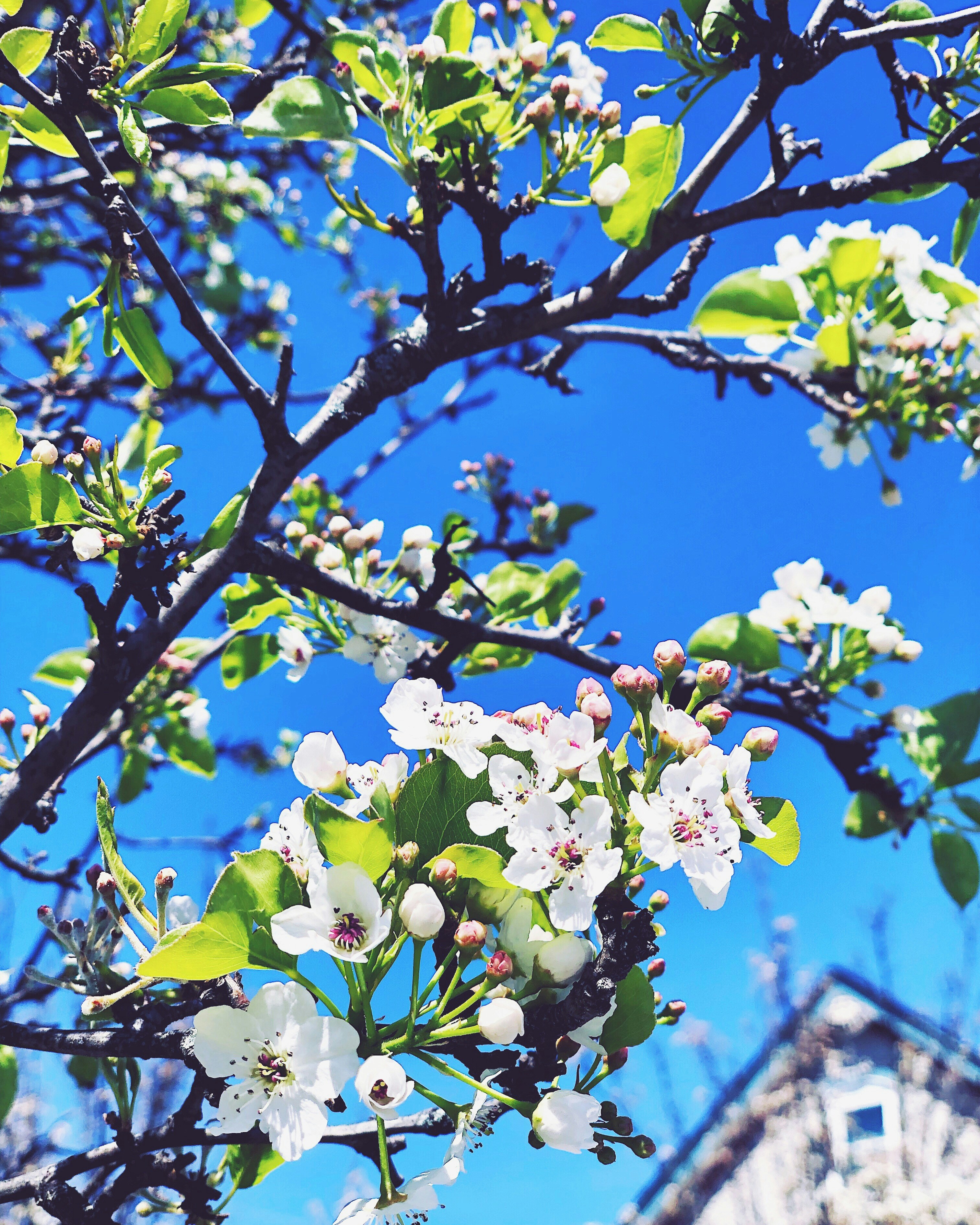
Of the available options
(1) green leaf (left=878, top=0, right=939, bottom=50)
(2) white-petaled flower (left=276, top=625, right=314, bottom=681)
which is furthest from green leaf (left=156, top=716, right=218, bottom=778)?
(1) green leaf (left=878, top=0, right=939, bottom=50)

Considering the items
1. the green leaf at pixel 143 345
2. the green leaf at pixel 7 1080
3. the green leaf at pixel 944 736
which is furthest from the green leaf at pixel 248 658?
the green leaf at pixel 944 736

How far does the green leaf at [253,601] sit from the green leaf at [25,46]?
115cm

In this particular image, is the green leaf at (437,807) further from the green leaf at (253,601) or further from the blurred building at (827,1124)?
the blurred building at (827,1124)

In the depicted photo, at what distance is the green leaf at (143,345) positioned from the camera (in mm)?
1666

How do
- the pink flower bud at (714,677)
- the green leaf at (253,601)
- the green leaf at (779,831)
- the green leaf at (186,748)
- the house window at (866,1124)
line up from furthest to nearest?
the house window at (866,1124) → the green leaf at (186,748) → the green leaf at (253,601) → the pink flower bud at (714,677) → the green leaf at (779,831)

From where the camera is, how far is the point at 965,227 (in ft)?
7.13

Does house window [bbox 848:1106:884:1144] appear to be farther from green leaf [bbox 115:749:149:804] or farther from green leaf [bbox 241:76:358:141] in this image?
green leaf [bbox 241:76:358:141]

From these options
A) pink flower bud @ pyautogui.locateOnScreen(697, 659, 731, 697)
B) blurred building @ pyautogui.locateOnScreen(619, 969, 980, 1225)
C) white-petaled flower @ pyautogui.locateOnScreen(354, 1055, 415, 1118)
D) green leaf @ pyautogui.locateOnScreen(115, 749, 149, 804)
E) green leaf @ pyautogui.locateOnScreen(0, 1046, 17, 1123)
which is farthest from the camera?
blurred building @ pyautogui.locateOnScreen(619, 969, 980, 1225)

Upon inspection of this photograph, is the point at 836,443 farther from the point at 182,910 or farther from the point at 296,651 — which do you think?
the point at 182,910

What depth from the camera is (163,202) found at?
4.84 metres

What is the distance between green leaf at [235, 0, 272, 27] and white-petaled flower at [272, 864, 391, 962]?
95.2 inches

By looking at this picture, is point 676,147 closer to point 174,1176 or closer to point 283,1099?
point 283,1099

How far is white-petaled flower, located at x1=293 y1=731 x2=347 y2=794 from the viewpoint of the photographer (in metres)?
1.08

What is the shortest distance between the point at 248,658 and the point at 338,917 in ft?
5.21
